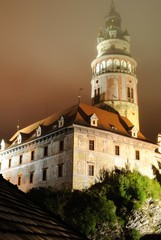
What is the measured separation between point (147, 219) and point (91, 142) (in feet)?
34.6

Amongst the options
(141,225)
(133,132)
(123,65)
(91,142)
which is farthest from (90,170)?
(123,65)

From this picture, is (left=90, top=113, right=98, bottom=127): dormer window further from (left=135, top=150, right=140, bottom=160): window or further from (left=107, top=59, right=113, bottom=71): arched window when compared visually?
(left=107, top=59, right=113, bottom=71): arched window

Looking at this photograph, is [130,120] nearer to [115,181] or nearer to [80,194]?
[115,181]

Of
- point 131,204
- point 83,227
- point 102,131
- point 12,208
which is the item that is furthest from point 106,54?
point 12,208

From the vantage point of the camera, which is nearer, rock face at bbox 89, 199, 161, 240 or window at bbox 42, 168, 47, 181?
rock face at bbox 89, 199, 161, 240

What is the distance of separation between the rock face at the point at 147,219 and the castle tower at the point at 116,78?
63.2 ft

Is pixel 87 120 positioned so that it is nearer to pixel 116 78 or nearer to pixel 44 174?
pixel 44 174

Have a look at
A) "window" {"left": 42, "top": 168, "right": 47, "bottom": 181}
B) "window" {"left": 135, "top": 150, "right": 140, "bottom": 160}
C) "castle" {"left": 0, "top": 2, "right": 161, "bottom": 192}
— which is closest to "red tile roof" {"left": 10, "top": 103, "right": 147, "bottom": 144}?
"castle" {"left": 0, "top": 2, "right": 161, "bottom": 192}

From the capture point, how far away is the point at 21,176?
4828cm

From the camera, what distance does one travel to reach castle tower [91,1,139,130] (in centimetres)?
5762

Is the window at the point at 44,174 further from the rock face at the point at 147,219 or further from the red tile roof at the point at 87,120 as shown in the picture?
the rock face at the point at 147,219

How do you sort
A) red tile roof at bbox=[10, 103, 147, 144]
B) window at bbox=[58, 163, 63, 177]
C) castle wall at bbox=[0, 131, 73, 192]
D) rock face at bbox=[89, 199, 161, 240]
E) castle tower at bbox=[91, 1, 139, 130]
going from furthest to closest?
castle tower at bbox=[91, 1, 139, 130] → red tile roof at bbox=[10, 103, 147, 144] → window at bbox=[58, 163, 63, 177] → castle wall at bbox=[0, 131, 73, 192] → rock face at bbox=[89, 199, 161, 240]

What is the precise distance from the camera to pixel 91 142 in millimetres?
42750

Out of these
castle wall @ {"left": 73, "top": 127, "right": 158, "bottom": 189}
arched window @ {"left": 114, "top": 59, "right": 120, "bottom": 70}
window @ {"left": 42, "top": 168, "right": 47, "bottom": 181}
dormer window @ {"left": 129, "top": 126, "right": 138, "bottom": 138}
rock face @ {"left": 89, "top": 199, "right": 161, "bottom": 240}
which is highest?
arched window @ {"left": 114, "top": 59, "right": 120, "bottom": 70}
